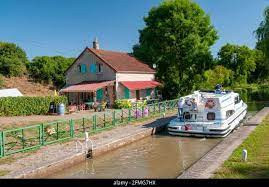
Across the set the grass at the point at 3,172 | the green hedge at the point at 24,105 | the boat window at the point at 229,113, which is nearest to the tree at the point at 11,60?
the green hedge at the point at 24,105

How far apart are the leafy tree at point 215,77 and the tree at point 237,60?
17.9 ft

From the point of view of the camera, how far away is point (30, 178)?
10500 millimetres

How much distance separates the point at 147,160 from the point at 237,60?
4864 cm

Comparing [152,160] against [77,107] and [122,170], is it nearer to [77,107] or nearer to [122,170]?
[122,170]

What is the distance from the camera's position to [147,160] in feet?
46.5

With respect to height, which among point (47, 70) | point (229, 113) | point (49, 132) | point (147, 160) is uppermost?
point (47, 70)

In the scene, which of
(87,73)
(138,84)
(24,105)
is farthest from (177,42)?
(24,105)

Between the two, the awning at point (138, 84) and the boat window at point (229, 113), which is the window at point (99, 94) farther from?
the boat window at point (229, 113)

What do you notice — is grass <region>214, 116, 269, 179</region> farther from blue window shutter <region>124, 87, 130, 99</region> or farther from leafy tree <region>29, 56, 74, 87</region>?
leafy tree <region>29, 56, 74, 87</region>

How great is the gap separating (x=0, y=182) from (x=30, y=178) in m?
1.06

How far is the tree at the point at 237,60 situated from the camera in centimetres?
5844

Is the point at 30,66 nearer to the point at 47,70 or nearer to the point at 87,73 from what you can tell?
the point at 47,70

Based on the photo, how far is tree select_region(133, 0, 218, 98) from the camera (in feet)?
139

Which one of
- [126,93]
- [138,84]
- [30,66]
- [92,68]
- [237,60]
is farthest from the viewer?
[30,66]
